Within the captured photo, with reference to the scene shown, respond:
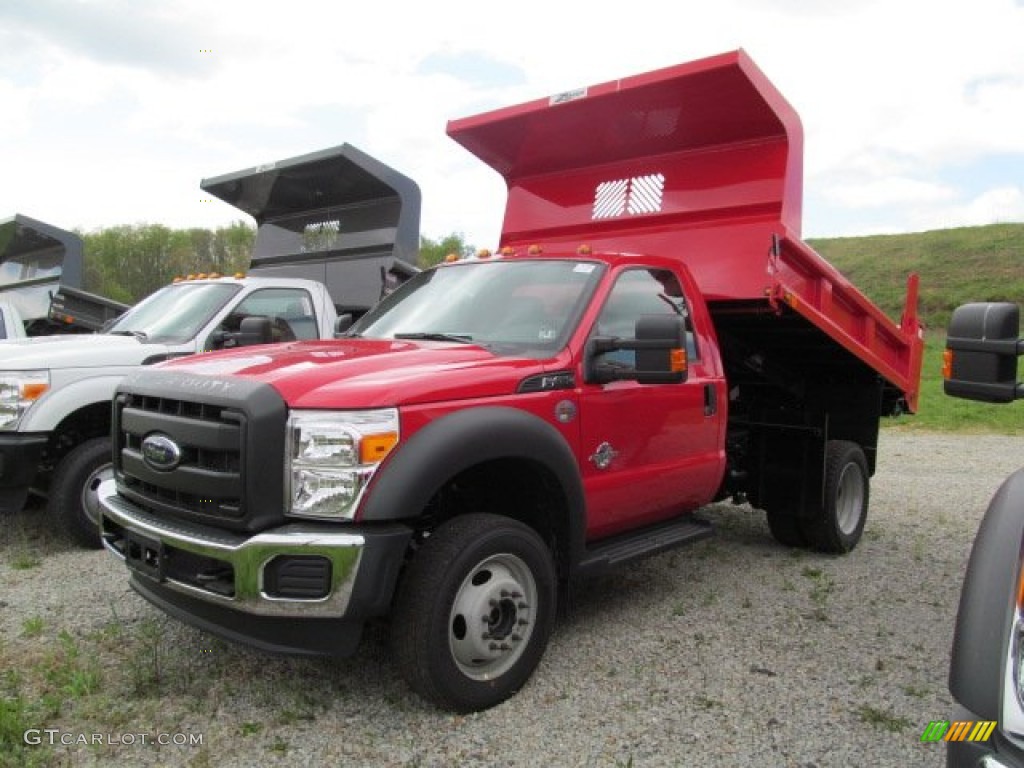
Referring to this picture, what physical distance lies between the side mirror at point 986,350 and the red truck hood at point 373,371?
5.79ft

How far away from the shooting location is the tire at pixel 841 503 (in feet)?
19.2

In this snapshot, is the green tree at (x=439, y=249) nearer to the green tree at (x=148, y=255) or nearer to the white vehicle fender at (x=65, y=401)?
the white vehicle fender at (x=65, y=401)

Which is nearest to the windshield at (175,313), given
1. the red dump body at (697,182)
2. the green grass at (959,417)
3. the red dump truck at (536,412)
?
the red dump truck at (536,412)

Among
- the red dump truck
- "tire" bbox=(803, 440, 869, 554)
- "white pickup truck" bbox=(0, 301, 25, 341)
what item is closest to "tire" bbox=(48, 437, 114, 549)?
the red dump truck

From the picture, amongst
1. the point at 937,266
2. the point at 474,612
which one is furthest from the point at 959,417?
the point at 937,266

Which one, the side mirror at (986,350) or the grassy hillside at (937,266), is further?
the grassy hillside at (937,266)

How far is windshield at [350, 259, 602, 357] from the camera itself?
13.5 ft

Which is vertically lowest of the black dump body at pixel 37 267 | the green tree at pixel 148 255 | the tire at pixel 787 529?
the tire at pixel 787 529

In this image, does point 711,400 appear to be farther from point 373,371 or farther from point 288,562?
point 288,562

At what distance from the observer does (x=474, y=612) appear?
3.43 meters

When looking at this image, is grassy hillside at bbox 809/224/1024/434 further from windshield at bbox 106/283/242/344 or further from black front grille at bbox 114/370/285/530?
black front grille at bbox 114/370/285/530

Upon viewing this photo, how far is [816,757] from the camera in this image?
3.14 meters

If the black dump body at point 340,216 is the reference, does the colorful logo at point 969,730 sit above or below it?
below

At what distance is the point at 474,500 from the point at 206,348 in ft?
11.3
